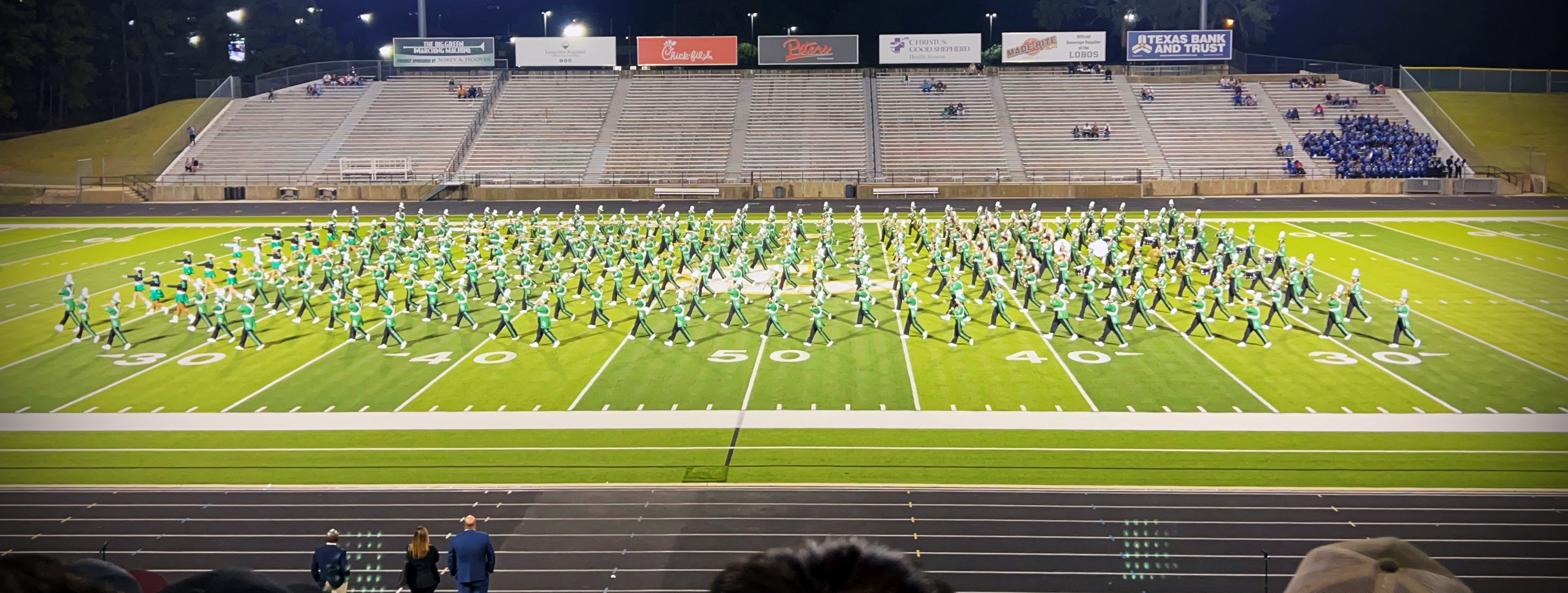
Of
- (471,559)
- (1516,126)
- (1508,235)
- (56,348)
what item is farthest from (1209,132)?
(471,559)

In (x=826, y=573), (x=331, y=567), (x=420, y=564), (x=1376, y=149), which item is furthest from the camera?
(x=1376, y=149)

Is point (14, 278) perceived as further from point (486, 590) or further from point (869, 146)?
point (869, 146)

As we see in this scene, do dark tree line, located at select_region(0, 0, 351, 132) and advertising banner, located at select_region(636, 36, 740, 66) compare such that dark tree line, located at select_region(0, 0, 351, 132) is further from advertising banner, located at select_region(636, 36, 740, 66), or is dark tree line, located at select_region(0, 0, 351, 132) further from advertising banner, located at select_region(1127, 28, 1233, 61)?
advertising banner, located at select_region(1127, 28, 1233, 61)

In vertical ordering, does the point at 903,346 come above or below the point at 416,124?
below

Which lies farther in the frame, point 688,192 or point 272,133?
point 272,133

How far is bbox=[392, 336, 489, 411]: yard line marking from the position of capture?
15516 mm

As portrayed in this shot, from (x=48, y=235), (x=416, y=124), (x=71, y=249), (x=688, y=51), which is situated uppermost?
(x=688, y=51)

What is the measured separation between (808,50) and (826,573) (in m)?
60.2

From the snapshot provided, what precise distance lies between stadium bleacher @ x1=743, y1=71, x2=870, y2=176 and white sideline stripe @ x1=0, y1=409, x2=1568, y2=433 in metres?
37.2

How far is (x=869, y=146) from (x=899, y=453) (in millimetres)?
41774

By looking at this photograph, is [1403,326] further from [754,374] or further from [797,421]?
[797,421]

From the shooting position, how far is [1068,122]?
2191 inches

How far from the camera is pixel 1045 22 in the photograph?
75.5 meters

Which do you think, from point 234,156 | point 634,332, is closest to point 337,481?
point 634,332
